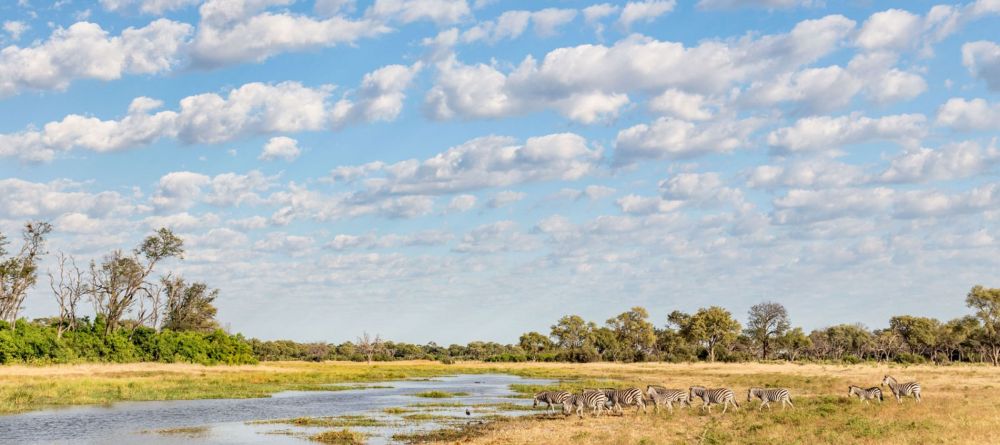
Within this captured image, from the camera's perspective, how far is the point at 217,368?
85.8 meters

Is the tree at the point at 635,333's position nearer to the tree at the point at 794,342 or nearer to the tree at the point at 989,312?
the tree at the point at 794,342

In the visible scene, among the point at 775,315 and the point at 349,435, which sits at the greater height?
the point at 775,315

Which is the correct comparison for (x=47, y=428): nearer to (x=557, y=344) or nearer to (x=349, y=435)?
(x=349, y=435)

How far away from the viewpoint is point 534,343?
150 m

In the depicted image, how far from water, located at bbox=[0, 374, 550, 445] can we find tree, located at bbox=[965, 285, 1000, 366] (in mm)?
84380

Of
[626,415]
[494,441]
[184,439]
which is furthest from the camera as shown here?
[626,415]

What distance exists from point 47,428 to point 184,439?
700 cm

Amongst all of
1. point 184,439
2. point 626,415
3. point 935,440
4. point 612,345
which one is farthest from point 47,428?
point 612,345

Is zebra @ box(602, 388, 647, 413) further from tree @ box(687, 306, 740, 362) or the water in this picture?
tree @ box(687, 306, 740, 362)

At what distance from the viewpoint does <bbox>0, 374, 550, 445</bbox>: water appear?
30.4 m

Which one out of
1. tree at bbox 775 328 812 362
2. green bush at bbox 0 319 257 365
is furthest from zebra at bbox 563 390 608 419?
tree at bbox 775 328 812 362

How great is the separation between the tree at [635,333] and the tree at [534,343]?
1985 centimetres

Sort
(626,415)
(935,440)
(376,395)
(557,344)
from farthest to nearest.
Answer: (557,344) < (376,395) < (626,415) < (935,440)

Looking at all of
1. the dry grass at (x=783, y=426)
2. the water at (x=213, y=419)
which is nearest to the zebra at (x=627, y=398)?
the dry grass at (x=783, y=426)
